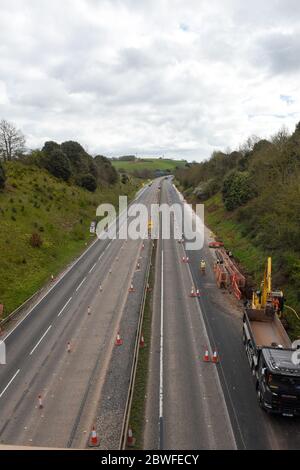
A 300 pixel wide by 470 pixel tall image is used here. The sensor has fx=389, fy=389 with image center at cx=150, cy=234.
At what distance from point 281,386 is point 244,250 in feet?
95.4

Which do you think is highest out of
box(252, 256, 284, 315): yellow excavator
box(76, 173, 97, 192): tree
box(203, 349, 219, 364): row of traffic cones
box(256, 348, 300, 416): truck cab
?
Result: box(76, 173, 97, 192): tree

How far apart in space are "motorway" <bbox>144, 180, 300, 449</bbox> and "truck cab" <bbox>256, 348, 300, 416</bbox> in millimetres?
978

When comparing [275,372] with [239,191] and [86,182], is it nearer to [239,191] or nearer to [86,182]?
[239,191]

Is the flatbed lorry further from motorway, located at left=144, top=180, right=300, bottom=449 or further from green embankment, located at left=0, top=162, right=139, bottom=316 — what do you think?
green embankment, located at left=0, top=162, right=139, bottom=316

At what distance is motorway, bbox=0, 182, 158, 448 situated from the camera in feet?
58.9

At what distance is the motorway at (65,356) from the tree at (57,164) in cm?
4163

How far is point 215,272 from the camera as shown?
39844mm

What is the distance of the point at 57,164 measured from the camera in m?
78.4

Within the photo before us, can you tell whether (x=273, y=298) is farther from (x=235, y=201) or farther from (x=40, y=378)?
→ (x=235, y=201)

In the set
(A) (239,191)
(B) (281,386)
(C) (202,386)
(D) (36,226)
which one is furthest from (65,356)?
(A) (239,191)

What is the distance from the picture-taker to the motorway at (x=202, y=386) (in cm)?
1703

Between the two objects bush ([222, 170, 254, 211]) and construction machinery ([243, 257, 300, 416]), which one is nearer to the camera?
construction machinery ([243, 257, 300, 416])

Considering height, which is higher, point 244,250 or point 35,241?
point 35,241

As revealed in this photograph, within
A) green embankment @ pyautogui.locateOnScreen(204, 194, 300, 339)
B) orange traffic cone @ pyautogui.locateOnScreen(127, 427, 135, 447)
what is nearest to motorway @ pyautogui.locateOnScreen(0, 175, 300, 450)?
orange traffic cone @ pyautogui.locateOnScreen(127, 427, 135, 447)
